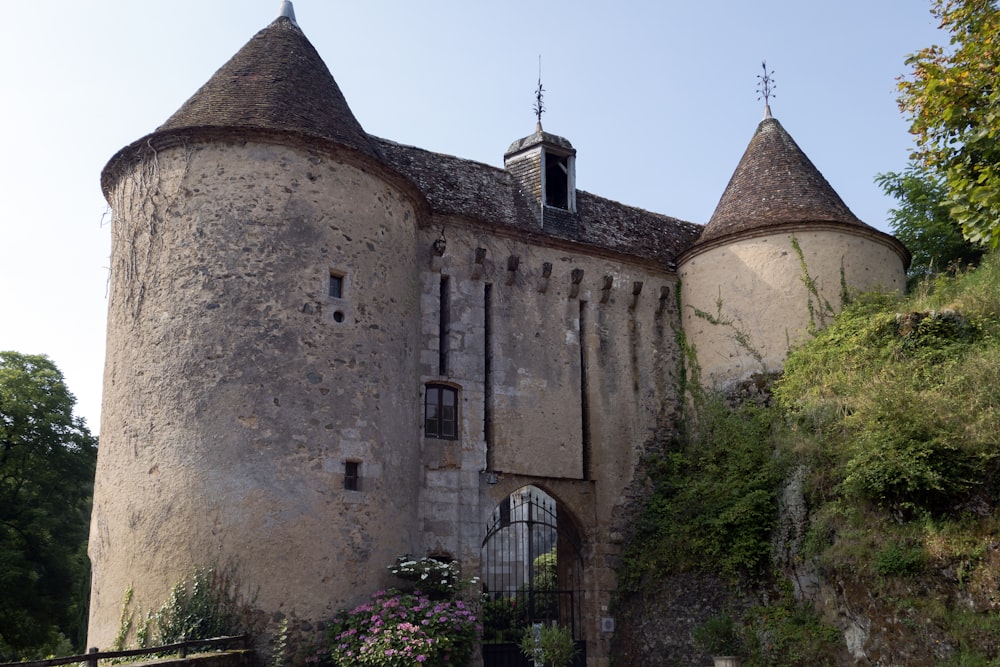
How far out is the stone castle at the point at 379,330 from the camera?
1295 cm

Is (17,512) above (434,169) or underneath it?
underneath

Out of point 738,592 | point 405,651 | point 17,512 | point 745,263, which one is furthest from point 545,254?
point 17,512

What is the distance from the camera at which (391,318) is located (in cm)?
1485

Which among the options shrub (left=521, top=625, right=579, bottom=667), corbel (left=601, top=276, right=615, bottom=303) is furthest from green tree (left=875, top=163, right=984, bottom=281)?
shrub (left=521, top=625, right=579, bottom=667)

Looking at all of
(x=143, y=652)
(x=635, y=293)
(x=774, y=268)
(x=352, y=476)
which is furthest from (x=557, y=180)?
(x=143, y=652)

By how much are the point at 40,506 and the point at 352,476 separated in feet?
39.3

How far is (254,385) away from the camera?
13164mm

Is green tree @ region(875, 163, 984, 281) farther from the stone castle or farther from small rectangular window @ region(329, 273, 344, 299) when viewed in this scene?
small rectangular window @ region(329, 273, 344, 299)

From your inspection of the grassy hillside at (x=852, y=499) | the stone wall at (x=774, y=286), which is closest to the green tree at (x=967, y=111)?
the grassy hillside at (x=852, y=499)

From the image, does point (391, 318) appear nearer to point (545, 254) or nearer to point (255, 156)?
point (255, 156)

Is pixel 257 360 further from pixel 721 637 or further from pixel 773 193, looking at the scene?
pixel 773 193

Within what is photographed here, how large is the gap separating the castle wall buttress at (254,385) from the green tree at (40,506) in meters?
8.86

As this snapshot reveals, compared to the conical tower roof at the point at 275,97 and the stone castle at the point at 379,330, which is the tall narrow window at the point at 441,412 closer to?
the stone castle at the point at 379,330

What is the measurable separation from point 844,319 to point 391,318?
314 inches
